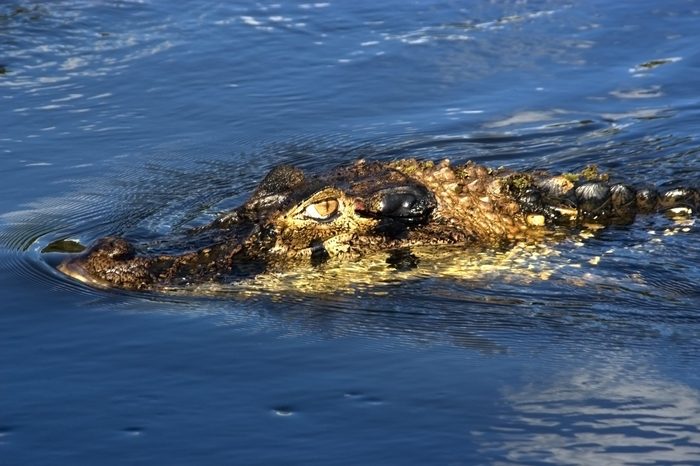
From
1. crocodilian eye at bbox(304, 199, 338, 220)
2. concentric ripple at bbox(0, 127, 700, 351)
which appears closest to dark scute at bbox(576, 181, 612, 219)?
concentric ripple at bbox(0, 127, 700, 351)

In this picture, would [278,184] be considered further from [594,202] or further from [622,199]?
[622,199]

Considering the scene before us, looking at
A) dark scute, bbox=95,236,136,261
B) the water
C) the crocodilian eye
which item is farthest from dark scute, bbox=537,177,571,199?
dark scute, bbox=95,236,136,261

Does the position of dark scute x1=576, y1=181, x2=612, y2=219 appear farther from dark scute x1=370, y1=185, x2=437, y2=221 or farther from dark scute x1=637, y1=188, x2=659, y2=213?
dark scute x1=370, y1=185, x2=437, y2=221

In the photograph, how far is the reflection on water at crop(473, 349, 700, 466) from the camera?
469 centimetres

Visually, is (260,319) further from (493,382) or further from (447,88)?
(447,88)

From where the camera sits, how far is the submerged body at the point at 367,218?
21.2 ft

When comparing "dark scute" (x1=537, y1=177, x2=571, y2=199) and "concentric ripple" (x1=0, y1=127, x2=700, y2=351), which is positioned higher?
"dark scute" (x1=537, y1=177, x2=571, y2=199)

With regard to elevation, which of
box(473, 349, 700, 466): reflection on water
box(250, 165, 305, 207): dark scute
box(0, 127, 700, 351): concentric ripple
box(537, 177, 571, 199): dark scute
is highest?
box(250, 165, 305, 207): dark scute

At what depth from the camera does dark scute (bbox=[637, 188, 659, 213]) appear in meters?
7.36

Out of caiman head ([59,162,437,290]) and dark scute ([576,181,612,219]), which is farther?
dark scute ([576,181,612,219])

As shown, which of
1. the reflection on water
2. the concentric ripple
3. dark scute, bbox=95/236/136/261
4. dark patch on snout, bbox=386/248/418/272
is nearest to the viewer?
the reflection on water

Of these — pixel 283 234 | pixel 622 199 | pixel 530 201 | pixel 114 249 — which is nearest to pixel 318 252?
pixel 283 234

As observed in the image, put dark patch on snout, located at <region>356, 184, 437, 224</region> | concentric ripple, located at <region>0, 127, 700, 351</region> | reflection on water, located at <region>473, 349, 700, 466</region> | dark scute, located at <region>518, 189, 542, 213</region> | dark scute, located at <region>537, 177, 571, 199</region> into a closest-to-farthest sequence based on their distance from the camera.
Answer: reflection on water, located at <region>473, 349, 700, 466</region> < concentric ripple, located at <region>0, 127, 700, 351</region> < dark patch on snout, located at <region>356, 184, 437, 224</region> < dark scute, located at <region>518, 189, 542, 213</region> < dark scute, located at <region>537, 177, 571, 199</region>

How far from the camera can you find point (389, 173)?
7020 millimetres
